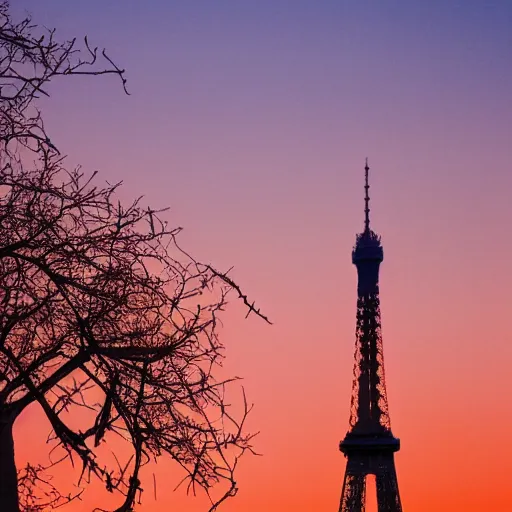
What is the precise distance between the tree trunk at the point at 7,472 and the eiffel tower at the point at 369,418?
9463cm

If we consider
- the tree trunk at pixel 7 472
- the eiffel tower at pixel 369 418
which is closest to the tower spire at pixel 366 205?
the eiffel tower at pixel 369 418

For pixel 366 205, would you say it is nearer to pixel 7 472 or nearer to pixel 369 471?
pixel 369 471

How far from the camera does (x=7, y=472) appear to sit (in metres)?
6.55

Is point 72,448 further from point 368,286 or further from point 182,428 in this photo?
point 368,286

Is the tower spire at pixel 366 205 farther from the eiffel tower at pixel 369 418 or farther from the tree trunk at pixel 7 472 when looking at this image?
the tree trunk at pixel 7 472

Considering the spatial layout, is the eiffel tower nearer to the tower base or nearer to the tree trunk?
the tower base

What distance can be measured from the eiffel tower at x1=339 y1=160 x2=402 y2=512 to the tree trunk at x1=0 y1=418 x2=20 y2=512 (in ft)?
310

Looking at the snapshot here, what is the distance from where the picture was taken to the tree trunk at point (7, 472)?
646cm

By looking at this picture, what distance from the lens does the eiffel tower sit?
10069cm

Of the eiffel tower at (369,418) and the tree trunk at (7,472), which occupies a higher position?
the eiffel tower at (369,418)

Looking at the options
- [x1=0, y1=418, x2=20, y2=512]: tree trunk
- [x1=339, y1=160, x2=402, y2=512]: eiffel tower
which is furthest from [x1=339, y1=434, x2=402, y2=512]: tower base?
[x1=0, y1=418, x2=20, y2=512]: tree trunk

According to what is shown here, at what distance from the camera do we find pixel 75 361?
6625 mm

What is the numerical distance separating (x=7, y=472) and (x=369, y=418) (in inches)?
3951

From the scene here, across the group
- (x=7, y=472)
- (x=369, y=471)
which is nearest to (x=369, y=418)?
(x=369, y=471)
